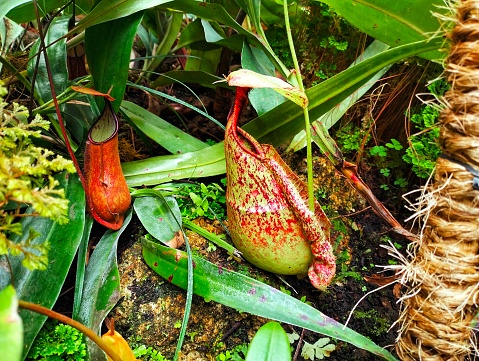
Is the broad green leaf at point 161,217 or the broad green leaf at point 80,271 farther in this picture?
the broad green leaf at point 161,217

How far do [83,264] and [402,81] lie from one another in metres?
1.02

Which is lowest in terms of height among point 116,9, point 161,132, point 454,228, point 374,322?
point 374,322

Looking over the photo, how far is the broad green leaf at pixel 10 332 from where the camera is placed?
34 cm

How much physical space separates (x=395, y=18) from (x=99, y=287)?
0.88m

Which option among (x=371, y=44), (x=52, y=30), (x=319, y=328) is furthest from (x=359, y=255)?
(x=52, y=30)

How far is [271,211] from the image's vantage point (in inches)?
34.0

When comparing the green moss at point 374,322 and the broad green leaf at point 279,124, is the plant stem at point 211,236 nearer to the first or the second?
the broad green leaf at point 279,124

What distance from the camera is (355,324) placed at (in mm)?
933

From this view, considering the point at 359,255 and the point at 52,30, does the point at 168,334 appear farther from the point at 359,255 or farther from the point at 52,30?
the point at 52,30

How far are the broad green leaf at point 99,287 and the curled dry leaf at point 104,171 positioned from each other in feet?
0.23

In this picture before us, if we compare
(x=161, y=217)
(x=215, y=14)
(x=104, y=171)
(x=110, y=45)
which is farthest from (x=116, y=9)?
(x=161, y=217)

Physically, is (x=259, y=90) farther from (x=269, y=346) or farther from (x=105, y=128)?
(x=269, y=346)

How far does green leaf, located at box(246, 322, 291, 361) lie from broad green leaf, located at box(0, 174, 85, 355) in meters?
0.40

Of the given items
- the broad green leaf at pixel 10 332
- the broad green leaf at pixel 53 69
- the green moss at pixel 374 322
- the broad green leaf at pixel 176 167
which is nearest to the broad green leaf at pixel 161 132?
the broad green leaf at pixel 176 167
